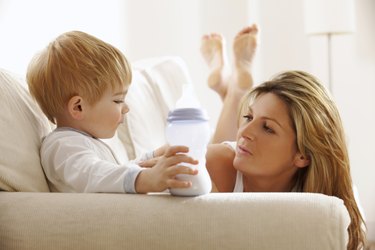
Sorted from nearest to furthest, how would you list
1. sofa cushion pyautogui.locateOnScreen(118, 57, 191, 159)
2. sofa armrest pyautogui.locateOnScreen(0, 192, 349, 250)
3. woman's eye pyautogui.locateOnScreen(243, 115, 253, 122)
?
sofa armrest pyautogui.locateOnScreen(0, 192, 349, 250), woman's eye pyautogui.locateOnScreen(243, 115, 253, 122), sofa cushion pyautogui.locateOnScreen(118, 57, 191, 159)

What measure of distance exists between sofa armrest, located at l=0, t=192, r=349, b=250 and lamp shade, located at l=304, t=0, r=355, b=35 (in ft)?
8.53

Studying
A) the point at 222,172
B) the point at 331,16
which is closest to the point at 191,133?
the point at 222,172

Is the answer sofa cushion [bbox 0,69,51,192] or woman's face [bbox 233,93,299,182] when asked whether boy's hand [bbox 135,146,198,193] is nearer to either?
sofa cushion [bbox 0,69,51,192]

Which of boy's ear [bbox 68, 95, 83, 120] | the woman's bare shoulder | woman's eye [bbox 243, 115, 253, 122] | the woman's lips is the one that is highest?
boy's ear [bbox 68, 95, 83, 120]

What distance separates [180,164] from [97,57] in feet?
1.45

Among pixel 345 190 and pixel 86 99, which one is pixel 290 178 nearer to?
pixel 345 190

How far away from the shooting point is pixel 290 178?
190cm

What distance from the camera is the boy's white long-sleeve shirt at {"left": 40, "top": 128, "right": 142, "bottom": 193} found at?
139 cm

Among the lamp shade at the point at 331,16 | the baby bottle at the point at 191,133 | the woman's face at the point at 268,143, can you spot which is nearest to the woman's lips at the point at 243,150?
the woman's face at the point at 268,143

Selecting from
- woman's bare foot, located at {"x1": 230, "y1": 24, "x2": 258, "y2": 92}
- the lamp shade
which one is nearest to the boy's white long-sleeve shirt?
woman's bare foot, located at {"x1": 230, "y1": 24, "x2": 258, "y2": 92}

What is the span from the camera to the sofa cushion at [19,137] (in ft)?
4.81

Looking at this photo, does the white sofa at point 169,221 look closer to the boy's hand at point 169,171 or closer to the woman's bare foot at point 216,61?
the boy's hand at point 169,171

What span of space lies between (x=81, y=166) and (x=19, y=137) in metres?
0.17

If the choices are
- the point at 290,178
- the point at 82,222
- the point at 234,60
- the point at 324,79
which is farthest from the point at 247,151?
the point at 324,79
